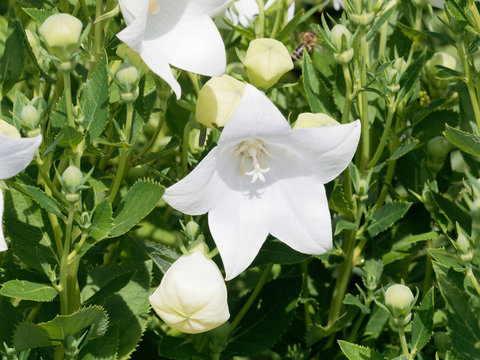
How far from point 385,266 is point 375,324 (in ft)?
0.77

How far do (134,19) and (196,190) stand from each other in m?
0.40

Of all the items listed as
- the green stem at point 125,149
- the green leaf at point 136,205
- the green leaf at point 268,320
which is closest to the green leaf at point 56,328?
the green leaf at point 136,205

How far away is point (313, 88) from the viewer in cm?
225

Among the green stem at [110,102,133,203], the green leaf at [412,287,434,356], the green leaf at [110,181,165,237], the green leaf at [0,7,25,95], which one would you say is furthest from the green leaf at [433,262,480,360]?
the green leaf at [0,7,25,95]

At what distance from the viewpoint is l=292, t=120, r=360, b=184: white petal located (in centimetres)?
176

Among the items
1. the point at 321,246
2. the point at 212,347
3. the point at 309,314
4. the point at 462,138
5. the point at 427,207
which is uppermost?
the point at 462,138

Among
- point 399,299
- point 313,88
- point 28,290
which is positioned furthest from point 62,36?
point 399,299

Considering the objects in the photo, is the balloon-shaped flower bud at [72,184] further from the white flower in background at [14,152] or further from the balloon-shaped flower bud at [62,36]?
the balloon-shaped flower bud at [62,36]

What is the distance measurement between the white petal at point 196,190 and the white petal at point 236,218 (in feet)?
0.18

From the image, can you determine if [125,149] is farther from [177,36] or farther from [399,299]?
[399,299]

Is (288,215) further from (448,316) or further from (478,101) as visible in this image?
(478,101)

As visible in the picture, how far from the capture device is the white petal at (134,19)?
1.65 metres

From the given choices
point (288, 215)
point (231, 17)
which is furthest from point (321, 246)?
point (231, 17)

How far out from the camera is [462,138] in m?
1.93
